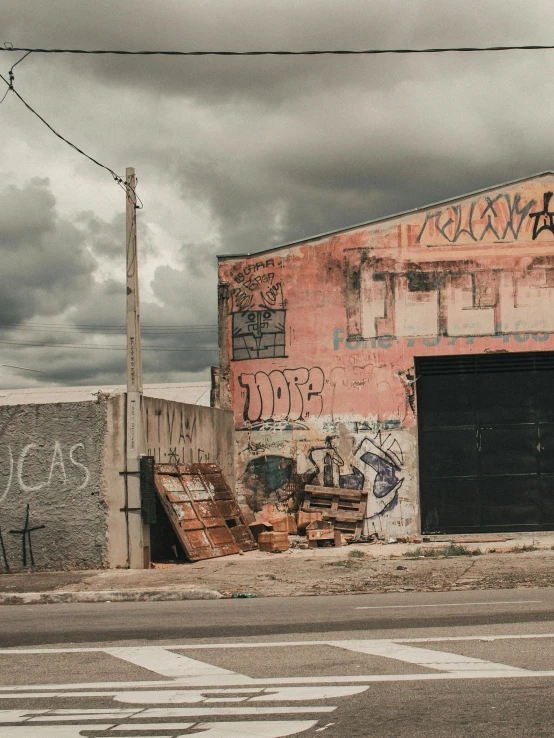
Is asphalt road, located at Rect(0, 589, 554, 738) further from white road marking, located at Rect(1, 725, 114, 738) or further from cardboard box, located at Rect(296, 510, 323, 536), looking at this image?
cardboard box, located at Rect(296, 510, 323, 536)

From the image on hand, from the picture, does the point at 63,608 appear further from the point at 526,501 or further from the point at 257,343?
the point at 526,501

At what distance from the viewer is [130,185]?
15.3 metres

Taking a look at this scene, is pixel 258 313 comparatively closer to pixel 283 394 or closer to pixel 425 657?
pixel 283 394

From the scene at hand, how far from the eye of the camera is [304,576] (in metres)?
13.6

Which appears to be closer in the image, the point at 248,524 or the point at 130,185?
the point at 130,185

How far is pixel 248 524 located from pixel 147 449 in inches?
150

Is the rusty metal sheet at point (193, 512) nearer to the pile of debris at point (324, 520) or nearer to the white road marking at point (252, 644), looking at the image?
the pile of debris at point (324, 520)

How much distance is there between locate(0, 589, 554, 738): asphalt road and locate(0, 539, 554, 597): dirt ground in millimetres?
1940

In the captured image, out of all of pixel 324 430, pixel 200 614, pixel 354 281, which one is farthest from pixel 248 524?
pixel 200 614

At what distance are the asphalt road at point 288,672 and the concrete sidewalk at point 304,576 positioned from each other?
6.27 ft

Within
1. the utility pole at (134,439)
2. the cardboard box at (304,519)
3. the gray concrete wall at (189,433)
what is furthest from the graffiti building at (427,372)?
the utility pole at (134,439)

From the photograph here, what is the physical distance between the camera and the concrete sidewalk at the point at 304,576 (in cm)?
1224

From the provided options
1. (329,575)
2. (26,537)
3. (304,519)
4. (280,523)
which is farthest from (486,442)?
(26,537)

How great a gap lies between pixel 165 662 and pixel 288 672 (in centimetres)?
114
